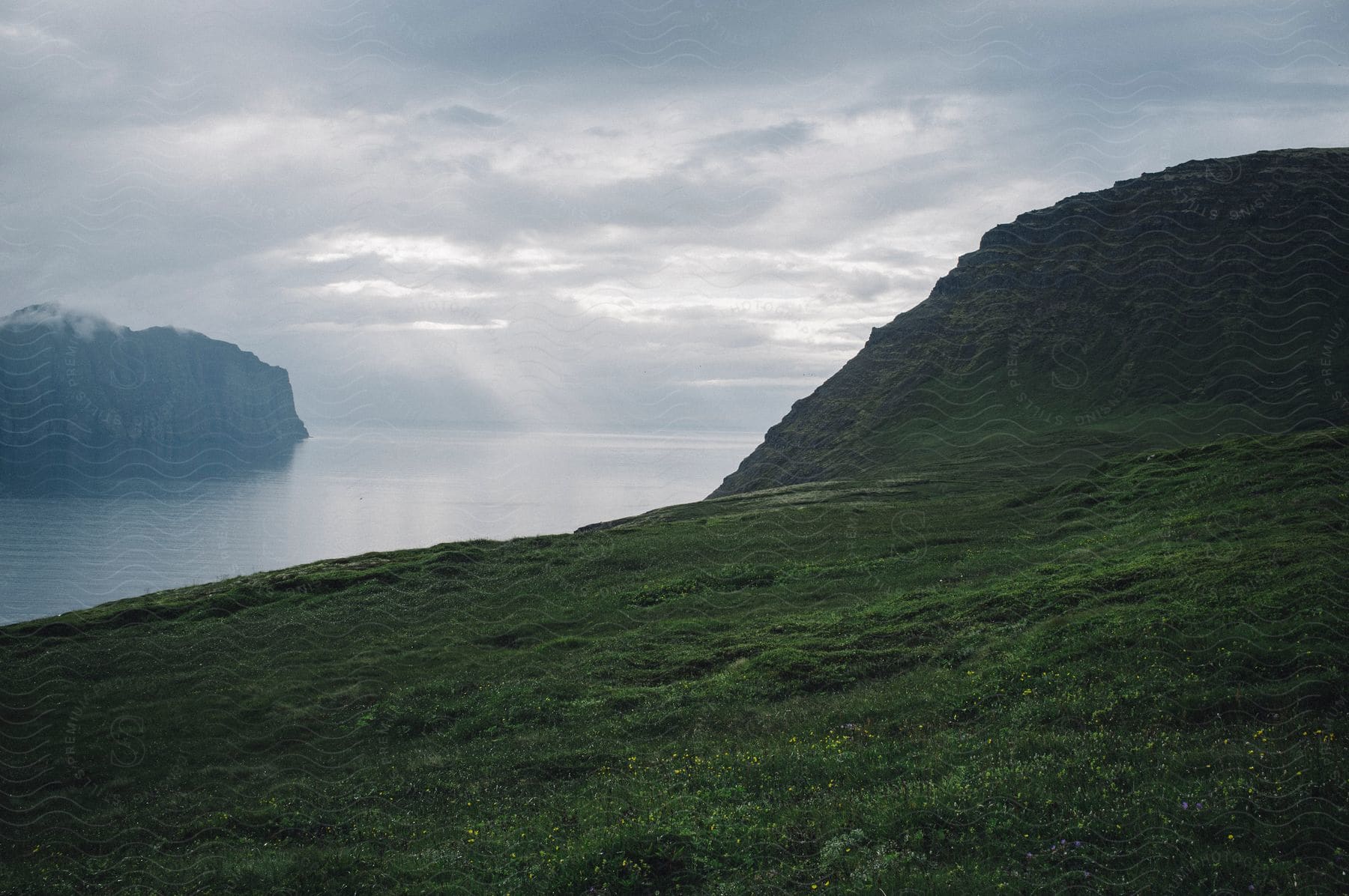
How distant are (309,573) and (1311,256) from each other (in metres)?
179

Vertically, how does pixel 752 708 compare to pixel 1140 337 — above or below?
below

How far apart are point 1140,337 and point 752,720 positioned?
15683 cm

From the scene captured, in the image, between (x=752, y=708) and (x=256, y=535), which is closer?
(x=752, y=708)

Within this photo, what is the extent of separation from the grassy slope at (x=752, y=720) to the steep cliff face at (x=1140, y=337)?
75026 mm

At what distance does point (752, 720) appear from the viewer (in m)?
23.3

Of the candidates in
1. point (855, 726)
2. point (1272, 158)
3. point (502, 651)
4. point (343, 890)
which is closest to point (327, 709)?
point (502, 651)

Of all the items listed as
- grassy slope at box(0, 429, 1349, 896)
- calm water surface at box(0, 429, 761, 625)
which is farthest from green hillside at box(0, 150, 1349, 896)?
calm water surface at box(0, 429, 761, 625)

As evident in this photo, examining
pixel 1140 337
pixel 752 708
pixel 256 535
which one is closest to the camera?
pixel 752 708

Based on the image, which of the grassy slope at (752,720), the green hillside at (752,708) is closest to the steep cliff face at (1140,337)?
the green hillside at (752,708)

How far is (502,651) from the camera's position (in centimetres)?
3891

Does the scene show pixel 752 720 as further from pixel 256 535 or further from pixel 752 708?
pixel 256 535

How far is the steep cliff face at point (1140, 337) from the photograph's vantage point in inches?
4850

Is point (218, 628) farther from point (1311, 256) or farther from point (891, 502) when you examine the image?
point (1311, 256)

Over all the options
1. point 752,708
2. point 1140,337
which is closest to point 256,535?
point 752,708
